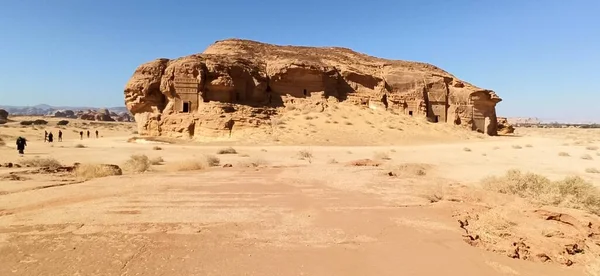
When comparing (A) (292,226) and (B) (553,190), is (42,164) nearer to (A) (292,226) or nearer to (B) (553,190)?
(A) (292,226)

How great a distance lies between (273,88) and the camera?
3716 centimetres

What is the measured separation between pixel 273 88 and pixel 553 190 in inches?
1215

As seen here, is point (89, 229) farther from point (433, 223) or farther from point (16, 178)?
point (16, 178)

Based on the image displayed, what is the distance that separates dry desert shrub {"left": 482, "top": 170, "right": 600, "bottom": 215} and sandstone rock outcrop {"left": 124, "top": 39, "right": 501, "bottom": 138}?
23.9 metres

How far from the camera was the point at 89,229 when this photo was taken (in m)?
5.64

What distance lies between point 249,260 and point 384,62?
44316mm

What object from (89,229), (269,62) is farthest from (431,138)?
(89,229)

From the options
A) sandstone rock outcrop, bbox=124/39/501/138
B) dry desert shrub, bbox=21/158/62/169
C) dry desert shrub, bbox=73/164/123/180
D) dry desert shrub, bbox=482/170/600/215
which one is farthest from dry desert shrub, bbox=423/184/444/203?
sandstone rock outcrop, bbox=124/39/501/138

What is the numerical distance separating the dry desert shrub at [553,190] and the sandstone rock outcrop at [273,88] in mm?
23899

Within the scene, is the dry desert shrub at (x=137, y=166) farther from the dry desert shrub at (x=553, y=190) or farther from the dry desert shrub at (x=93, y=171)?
the dry desert shrub at (x=553, y=190)

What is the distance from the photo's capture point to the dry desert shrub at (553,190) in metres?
7.46

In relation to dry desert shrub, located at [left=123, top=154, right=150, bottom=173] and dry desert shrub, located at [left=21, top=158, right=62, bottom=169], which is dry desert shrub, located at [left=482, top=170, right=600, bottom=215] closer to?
dry desert shrub, located at [left=123, top=154, right=150, bottom=173]

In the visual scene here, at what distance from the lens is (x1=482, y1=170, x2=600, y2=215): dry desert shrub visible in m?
7.46

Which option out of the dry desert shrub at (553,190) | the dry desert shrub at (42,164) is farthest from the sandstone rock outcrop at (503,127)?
the dry desert shrub at (42,164)
